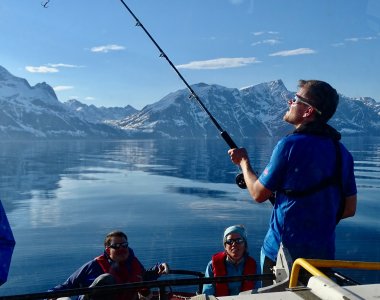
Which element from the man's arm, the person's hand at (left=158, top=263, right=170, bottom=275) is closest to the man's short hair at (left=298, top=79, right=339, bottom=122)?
the man's arm

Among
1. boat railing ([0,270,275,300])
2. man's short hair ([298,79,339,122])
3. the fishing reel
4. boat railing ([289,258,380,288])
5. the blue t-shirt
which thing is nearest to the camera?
boat railing ([0,270,275,300])

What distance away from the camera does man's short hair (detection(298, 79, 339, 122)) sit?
3596 mm

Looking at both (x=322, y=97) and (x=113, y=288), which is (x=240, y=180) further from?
(x=113, y=288)

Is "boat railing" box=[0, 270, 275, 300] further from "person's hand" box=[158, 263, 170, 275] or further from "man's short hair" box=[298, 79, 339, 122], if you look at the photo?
Answer: "person's hand" box=[158, 263, 170, 275]

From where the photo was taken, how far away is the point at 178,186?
38281mm

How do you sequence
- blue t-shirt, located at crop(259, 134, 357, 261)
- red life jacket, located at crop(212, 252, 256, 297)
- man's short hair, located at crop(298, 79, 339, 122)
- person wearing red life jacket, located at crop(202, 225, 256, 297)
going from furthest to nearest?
person wearing red life jacket, located at crop(202, 225, 256, 297), red life jacket, located at crop(212, 252, 256, 297), man's short hair, located at crop(298, 79, 339, 122), blue t-shirt, located at crop(259, 134, 357, 261)

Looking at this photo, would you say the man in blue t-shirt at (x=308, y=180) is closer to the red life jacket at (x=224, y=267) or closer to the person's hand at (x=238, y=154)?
the person's hand at (x=238, y=154)

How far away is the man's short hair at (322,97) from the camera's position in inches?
142

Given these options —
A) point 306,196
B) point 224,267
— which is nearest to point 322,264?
point 306,196

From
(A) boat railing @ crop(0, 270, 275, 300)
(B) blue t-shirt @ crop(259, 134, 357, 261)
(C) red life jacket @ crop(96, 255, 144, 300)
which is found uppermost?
(B) blue t-shirt @ crop(259, 134, 357, 261)

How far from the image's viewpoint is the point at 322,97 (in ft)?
11.8

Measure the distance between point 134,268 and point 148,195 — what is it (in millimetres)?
25996

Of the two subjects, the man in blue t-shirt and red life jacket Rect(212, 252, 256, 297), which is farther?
red life jacket Rect(212, 252, 256, 297)

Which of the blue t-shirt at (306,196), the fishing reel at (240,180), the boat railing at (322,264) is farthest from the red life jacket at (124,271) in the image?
the boat railing at (322,264)
